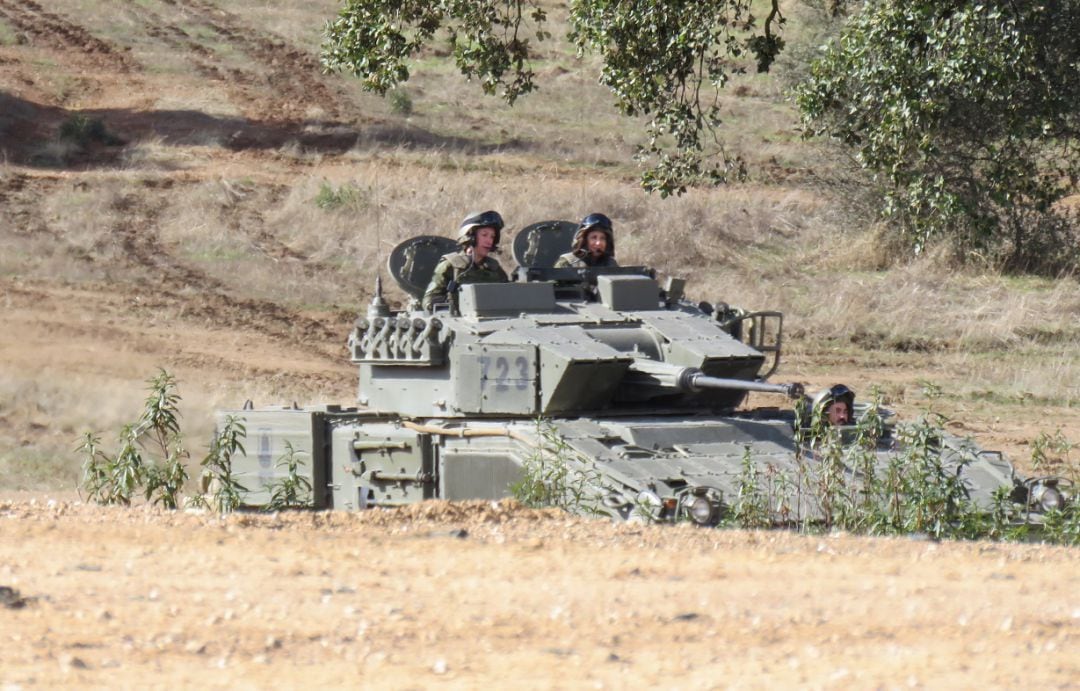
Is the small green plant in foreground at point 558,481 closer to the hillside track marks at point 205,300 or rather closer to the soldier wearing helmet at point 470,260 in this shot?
the soldier wearing helmet at point 470,260

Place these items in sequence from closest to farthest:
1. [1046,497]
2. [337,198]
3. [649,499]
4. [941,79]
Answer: [649,499] → [1046,497] → [941,79] → [337,198]

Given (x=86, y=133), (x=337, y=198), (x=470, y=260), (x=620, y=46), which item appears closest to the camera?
(x=470, y=260)

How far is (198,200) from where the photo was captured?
2688cm

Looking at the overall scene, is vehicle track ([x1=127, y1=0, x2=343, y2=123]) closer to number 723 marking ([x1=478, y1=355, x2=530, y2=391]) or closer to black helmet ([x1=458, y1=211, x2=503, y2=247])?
black helmet ([x1=458, y1=211, x2=503, y2=247])

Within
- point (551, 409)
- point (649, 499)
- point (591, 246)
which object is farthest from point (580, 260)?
point (649, 499)

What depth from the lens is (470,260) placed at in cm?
1182

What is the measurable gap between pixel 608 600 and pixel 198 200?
21788 millimetres

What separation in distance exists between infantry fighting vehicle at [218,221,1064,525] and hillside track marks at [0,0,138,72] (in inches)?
1049

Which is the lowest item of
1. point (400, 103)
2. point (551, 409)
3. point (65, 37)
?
point (551, 409)

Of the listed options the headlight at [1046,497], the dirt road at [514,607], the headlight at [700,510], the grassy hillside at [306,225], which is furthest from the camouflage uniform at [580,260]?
the grassy hillside at [306,225]

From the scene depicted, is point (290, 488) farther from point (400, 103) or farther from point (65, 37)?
point (65, 37)

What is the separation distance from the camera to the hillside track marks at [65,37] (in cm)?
3694

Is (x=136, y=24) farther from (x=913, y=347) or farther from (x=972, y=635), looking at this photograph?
(x=972, y=635)

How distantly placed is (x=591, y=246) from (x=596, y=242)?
1.9 inches
